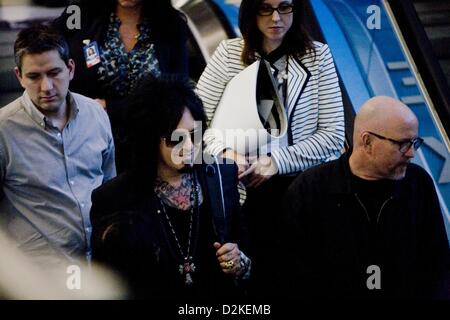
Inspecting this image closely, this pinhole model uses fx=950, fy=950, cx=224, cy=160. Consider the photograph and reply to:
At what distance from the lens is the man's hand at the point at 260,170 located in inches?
111

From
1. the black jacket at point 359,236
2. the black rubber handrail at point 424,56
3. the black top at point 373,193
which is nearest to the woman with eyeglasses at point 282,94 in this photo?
the black jacket at point 359,236

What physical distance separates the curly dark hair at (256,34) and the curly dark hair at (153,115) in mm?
405

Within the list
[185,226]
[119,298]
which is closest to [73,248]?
[119,298]

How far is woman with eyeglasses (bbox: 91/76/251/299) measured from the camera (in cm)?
246

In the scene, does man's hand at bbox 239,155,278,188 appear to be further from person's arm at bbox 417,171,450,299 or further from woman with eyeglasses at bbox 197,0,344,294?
person's arm at bbox 417,171,450,299

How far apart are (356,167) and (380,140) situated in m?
0.11

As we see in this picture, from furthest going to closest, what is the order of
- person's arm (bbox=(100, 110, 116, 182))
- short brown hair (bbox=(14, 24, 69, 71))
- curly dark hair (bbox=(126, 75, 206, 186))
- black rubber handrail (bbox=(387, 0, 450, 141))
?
1. black rubber handrail (bbox=(387, 0, 450, 141))
2. person's arm (bbox=(100, 110, 116, 182))
3. short brown hair (bbox=(14, 24, 69, 71))
4. curly dark hair (bbox=(126, 75, 206, 186))

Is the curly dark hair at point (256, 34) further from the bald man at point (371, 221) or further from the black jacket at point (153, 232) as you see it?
the black jacket at point (153, 232)

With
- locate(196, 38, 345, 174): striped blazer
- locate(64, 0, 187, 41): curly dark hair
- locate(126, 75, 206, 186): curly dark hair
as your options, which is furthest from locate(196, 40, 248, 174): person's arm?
locate(126, 75, 206, 186): curly dark hair

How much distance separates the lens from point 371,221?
105 inches

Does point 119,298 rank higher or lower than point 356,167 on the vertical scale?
lower

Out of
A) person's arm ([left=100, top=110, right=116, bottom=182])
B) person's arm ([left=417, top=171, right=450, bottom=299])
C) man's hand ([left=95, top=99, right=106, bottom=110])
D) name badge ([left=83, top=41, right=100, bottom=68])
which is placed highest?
name badge ([left=83, top=41, right=100, bottom=68])

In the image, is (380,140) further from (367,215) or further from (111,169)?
(111,169)

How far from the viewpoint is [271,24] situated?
283 cm
